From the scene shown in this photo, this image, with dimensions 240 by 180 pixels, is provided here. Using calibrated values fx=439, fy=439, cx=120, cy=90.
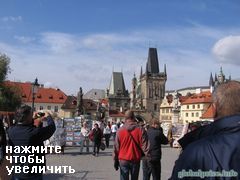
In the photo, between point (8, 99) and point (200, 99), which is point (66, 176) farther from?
point (200, 99)

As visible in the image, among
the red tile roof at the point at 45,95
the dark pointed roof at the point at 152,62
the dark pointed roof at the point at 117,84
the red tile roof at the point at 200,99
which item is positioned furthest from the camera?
the dark pointed roof at the point at 117,84

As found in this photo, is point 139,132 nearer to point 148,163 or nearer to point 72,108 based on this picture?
point 148,163

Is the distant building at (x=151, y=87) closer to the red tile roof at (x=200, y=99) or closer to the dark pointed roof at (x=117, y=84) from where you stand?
the dark pointed roof at (x=117, y=84)

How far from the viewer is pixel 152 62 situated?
151 m

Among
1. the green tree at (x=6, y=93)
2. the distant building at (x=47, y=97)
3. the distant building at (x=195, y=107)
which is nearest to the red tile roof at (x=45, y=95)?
the distant building at (x=47, y=97)

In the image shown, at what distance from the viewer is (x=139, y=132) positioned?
8.70 m

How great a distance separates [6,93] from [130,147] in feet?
184

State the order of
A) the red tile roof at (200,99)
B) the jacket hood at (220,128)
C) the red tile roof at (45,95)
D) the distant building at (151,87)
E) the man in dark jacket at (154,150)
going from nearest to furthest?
the jacket hood at (220,128) → the man in dark jacket at (154,150) → the red tile roof at (45,95) → the red tile roof at (200,99) → the distant building at (151,87)

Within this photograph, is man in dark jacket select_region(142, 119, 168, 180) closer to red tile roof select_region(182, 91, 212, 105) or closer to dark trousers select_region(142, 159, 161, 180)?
dark trousers select_region(142, 159, 161, 180)

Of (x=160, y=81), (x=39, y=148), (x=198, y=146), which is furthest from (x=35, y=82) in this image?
(x=160, y=81)

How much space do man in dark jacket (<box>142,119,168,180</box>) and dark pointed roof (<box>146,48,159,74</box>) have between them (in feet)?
457

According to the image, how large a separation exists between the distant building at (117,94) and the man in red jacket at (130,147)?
5529 inches

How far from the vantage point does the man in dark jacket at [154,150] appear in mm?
10039

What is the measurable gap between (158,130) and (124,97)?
145 meters
